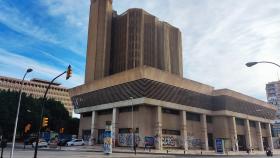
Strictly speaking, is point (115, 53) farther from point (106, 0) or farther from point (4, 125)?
point (4, 125)

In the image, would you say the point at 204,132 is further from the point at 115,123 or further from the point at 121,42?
the point at 121,42

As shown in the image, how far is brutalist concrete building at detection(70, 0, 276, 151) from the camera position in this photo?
6400 centimetres

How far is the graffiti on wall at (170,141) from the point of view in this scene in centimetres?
6531

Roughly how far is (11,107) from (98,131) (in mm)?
24280

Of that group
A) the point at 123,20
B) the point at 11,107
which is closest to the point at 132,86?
the point at 11,107

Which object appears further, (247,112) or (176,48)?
(176,48)

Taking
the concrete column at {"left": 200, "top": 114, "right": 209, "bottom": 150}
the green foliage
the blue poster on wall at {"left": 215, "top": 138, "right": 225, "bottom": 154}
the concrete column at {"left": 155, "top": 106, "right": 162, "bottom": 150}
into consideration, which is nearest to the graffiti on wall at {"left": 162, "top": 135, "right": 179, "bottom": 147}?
the concrete column at {"left": 155, "top": 106, "right": 162, "bottom": 150}

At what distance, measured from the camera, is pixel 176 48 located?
4311 inches

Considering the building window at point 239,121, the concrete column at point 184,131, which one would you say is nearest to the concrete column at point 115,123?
the concrete column at point 184,131

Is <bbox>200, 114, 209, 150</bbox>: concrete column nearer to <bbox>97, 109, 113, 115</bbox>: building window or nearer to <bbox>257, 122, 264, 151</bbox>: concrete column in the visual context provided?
<bbox>97, 109, 113, 115</bbox>: building window

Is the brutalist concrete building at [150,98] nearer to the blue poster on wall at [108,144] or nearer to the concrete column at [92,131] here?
the concrete column at [92,131]

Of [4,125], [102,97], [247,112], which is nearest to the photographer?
[4,125]

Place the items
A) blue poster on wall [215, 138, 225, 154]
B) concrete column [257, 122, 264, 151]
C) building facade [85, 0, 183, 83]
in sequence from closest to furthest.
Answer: blue poster on wall [215, 138, 225, 154]
building facade [85, 0, 183, 83]
concrete column [257, 122, 264, 151]

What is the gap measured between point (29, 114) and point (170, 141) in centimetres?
4029
